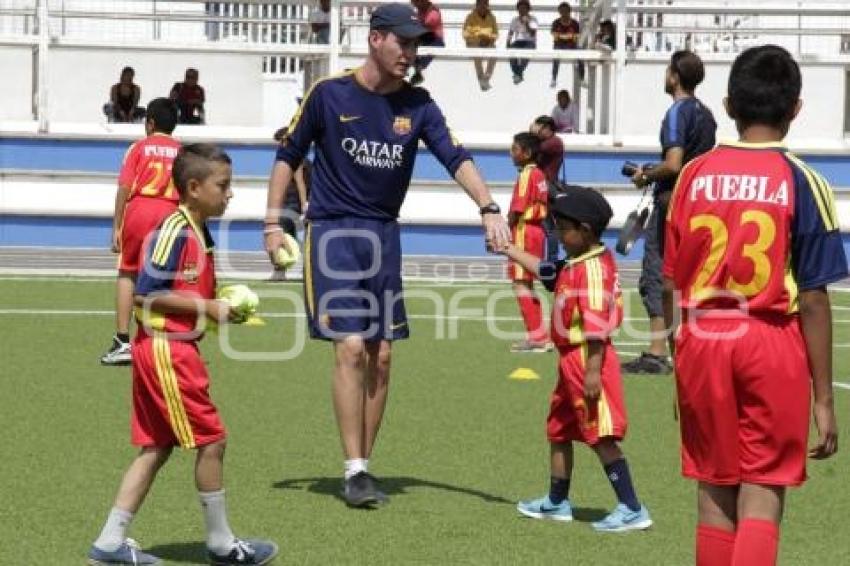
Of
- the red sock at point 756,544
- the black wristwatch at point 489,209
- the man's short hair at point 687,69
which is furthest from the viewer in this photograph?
the man's short hair at point 687,69

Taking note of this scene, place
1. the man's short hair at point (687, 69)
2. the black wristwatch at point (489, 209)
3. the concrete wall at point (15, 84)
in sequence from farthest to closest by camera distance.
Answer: the concrete wall at point (15, 84), the man's short hair at point (687, 69), the black wristwatch at point (489, 209)

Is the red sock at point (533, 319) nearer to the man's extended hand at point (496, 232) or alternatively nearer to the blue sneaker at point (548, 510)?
the man's extended hand at point (496, 232)

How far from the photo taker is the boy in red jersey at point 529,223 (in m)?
15.1

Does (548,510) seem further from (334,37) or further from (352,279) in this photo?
(334,37)

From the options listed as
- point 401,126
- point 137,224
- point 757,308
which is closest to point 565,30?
point 137,224

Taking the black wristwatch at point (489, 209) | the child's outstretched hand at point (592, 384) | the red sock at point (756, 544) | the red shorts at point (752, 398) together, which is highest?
the black wristwatch at point (489, 209)

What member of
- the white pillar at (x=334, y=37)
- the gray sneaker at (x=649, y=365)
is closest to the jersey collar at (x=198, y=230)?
the gray sneaker at (x=649, y=365)

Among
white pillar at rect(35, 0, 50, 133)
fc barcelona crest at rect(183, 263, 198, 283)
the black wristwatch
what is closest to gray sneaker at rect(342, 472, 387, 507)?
the black wristwatch

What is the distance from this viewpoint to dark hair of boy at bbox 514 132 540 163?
49.4ft

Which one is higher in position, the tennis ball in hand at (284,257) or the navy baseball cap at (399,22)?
the navy baseball cap at (399,22)

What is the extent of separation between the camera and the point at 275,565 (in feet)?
23.8

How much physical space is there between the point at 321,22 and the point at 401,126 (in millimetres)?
18227

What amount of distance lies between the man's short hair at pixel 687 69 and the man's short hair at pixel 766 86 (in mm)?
7167

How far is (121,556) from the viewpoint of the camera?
7.10 metres
